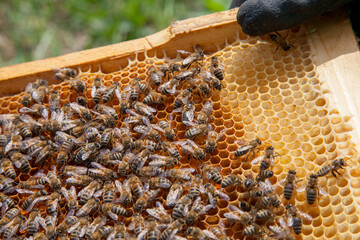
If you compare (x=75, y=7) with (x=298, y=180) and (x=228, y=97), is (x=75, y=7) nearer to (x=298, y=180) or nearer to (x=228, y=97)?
(x=228, y=97)

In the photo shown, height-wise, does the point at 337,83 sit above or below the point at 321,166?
above

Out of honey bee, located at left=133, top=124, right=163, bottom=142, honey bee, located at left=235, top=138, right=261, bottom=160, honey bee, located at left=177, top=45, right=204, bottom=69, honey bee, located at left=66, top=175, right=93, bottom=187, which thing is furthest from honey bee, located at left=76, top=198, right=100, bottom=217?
honey bee, located at left=177, top=45, right=204, bottom=69

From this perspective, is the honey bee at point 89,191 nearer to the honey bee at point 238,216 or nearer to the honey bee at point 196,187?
the honey bee at point 196,187

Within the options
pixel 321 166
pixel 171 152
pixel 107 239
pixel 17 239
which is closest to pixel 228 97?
pixel 171 152

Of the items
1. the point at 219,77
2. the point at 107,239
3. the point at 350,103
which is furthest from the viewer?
the point at 219,77

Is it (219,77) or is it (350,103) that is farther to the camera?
(219,77)

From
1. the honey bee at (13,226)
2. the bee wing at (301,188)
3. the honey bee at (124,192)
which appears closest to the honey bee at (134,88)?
the honey bee at (124,192)
